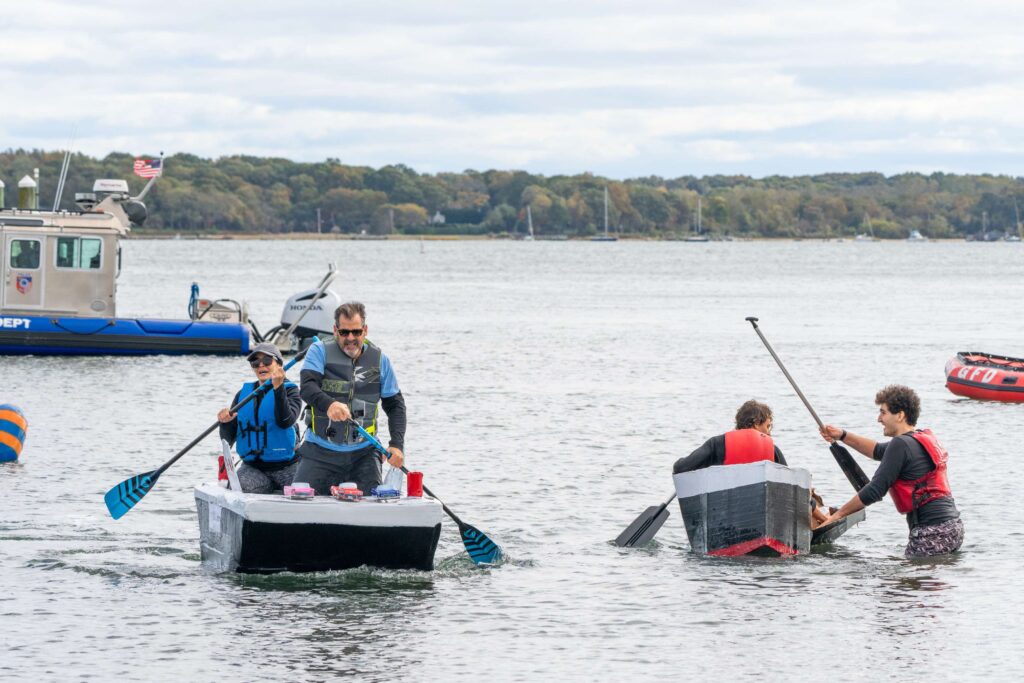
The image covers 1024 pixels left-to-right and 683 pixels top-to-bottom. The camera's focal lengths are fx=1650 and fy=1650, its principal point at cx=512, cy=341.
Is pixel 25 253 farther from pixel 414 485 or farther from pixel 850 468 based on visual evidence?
pixel 414 485

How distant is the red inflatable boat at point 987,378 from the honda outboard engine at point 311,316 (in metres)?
14.7

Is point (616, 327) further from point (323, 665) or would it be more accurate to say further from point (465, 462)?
point (323, 665)

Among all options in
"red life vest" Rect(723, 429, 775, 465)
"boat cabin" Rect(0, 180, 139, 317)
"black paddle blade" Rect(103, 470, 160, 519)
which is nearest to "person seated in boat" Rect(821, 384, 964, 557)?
"red life vest" Rect(723, 429, 775, 465)

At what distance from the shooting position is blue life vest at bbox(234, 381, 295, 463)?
1259cm

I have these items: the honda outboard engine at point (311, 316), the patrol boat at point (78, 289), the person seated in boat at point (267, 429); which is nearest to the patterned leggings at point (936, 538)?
the person seated in boat at point (267, 429)

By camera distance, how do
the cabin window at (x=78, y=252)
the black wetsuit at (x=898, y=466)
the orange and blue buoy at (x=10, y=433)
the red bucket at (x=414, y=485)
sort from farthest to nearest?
the cabin window at (x=78, y=252) < the orange and blue buoy at (x=10, y=433) < the black wetsuit at (x=898, y=466) < the red bucket at (x=414, y=485)

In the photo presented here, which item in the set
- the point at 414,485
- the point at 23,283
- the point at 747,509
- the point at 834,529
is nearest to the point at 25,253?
the point at 23,283

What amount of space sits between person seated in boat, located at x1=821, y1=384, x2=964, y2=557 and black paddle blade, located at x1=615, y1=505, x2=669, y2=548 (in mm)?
1751

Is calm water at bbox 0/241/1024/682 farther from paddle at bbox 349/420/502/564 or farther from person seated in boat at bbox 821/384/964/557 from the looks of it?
person seated in boat at bbox 821/384/964/557

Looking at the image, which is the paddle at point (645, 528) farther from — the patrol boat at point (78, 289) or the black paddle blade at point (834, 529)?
the patrol boat at point (78, 289)

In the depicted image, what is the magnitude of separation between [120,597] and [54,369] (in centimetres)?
1990

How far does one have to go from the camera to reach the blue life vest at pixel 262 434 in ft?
41.3

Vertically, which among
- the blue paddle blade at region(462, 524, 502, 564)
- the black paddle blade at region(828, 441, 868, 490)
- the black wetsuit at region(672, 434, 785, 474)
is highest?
the black wetsuit at region(672, 434, 785, 474)

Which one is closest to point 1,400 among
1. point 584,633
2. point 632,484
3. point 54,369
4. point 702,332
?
point 54,369
